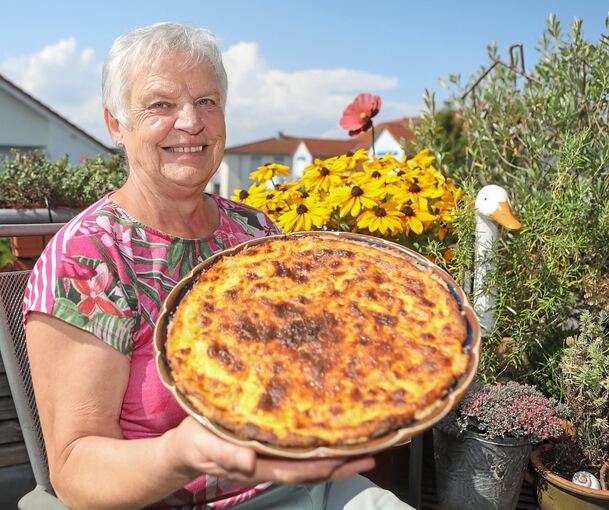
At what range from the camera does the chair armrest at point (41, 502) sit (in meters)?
1.47

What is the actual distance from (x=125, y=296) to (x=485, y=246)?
142 cm

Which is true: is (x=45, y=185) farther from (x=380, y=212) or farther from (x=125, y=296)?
(x=125, y=296)

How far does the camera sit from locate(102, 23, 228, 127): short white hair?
5.24 feet

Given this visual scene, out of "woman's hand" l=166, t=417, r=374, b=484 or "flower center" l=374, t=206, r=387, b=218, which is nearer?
"woman's hand" l=166, t=417, r=374, b=484

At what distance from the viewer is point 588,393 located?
2.26 m

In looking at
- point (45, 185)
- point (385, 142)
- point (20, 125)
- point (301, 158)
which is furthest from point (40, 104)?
point (301, 158)

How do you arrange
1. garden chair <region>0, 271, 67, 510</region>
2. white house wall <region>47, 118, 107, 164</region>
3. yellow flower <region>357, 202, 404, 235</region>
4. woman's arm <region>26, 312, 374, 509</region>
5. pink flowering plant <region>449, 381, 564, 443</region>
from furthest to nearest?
white house wall <region>47, 118, 107, 164</region> < yellow flower <region>357, 202, 404, 235</region> < pink flowering plant <region>449, 381, 564, 443</region> < garden chair <region>0, 271, 67, 510</region> < woman's arm <region>26, 312, 374, 509</region>

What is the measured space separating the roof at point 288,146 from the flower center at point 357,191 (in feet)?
129

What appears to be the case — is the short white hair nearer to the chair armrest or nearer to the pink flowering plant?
the chair armrest

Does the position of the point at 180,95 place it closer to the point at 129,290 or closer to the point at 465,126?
the point at 129,290

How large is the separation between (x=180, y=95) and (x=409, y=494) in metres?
1.67

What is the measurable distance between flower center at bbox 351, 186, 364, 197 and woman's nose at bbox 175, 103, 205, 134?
106cm

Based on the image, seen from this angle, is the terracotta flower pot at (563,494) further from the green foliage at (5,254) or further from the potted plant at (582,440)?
the green foliage at (5,254)

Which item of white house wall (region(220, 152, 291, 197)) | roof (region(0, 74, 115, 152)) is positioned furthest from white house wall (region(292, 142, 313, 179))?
roof (region(0, 74, 115, 152))
